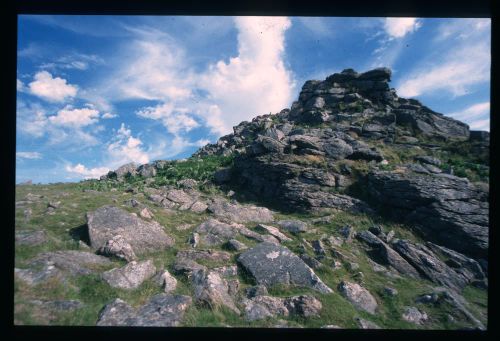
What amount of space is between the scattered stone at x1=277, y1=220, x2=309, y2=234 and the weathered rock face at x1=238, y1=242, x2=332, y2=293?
3.73 metres

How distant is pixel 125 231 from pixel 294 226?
29.7 feet

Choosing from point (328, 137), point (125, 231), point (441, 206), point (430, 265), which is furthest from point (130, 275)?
point (328, 137)

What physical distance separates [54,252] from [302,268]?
9.47 meters

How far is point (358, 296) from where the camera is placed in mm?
9312

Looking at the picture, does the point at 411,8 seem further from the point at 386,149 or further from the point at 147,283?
the point at 386,149

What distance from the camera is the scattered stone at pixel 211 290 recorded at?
8.05 m

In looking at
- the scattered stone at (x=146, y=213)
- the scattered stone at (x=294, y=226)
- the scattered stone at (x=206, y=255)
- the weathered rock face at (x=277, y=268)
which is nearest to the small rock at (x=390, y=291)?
the weathered rock face at (x=277, y=268)

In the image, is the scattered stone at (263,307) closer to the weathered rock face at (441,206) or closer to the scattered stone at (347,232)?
the scattered stone at (347,232)

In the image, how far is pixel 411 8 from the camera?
22.6ft

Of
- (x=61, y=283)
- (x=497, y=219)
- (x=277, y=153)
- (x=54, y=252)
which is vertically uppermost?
(x=277, y=153)

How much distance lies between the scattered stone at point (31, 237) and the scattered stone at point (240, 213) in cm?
866

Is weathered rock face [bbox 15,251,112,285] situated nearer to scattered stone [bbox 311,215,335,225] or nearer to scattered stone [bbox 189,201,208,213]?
scattered stone [bbox 189,201,208,213]

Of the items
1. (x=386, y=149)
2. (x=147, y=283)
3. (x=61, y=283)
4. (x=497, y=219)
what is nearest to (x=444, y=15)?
(x=497, y=219)

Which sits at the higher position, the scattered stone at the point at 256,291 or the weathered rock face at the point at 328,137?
the weathered rock face at the point at 328,137
